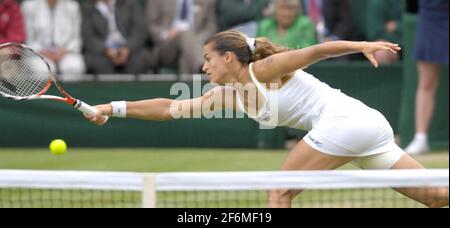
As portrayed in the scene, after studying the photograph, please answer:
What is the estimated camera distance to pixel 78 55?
11.9 metres

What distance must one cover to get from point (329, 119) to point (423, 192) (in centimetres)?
68

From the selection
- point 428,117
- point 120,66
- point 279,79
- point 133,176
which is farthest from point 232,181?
point 120,66

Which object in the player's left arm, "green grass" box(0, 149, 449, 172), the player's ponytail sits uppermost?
the player's ponytail

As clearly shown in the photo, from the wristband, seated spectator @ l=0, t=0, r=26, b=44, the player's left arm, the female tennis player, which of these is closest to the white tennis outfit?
the female tennis player

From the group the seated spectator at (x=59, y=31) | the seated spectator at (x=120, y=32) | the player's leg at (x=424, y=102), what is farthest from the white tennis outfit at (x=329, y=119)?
the seated spectator at (x=59, y=31)

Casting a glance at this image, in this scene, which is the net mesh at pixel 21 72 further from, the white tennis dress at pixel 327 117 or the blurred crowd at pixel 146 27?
the blurred crowd at pixel 146 27

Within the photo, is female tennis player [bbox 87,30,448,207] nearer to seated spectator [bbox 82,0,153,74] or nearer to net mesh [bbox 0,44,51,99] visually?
net mesh [bbox 0,44,51,99]

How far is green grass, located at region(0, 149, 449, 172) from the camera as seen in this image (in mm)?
9594

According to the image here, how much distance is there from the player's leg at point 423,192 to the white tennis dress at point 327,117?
0.10 meters

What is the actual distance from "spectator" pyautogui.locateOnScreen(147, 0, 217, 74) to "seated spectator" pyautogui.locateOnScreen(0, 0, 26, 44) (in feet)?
4.93

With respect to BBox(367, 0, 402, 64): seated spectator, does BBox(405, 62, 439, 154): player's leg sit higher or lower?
lower

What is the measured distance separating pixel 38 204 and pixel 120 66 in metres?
4.47

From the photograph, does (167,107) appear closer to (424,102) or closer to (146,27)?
(424,102)
